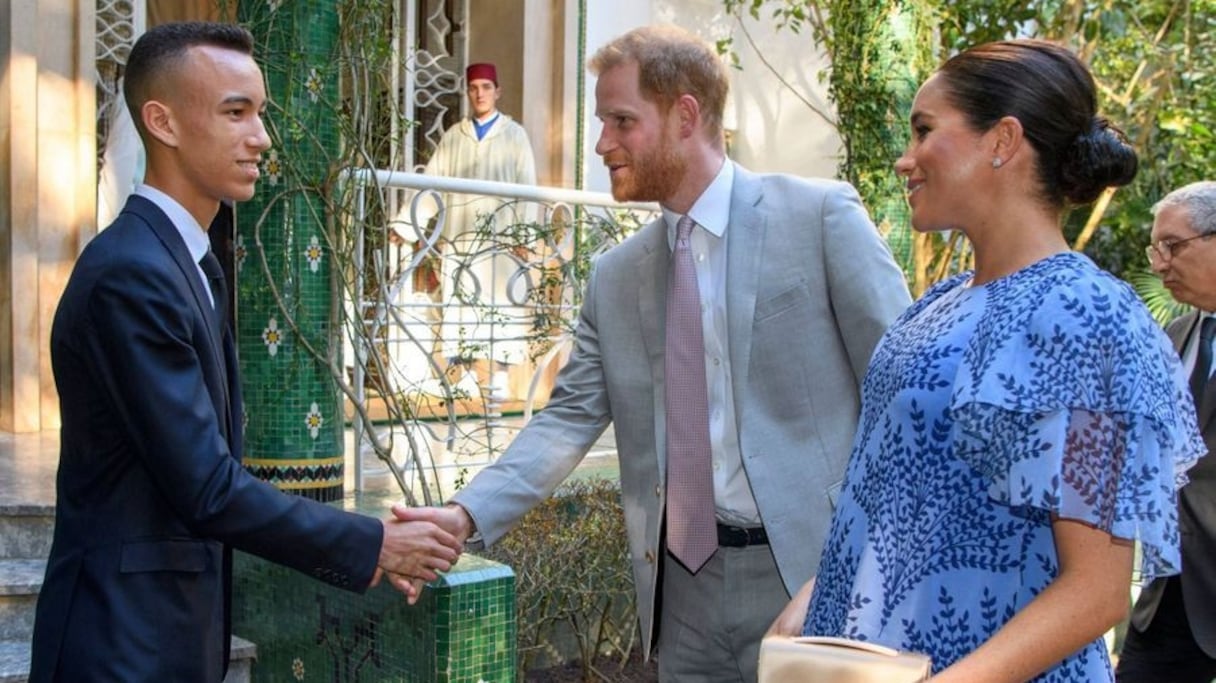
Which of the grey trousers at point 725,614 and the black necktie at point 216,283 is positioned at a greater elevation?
the black necktie at point 216,283

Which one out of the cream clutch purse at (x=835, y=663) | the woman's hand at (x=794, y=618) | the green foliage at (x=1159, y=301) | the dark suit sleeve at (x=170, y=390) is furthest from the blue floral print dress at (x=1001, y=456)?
the green foliage at (x=1159, y=301)

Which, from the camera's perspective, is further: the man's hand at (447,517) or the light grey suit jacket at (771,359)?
the man's hand at (447,517)

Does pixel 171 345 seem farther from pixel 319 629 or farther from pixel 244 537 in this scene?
pixel 319 629

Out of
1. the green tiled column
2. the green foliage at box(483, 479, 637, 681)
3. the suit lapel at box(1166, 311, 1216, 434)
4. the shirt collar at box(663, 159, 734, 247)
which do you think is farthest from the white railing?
the suit lapel at box(1166, 311, 1216, 434)

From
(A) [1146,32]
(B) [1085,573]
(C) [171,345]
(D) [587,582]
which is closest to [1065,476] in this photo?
(B) [1085,573]

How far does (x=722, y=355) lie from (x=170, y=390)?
1239 mm

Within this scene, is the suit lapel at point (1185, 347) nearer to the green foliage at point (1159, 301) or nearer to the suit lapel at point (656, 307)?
the suit lapel at point (656, 307)

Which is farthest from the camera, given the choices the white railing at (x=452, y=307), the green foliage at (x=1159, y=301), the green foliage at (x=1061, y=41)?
the green foliage at (x=1159, y=301)

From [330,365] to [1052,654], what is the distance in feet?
10.9

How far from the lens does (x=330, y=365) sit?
460cm

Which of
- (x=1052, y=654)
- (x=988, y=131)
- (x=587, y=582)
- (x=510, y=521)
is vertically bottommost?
(x=587, y=582)

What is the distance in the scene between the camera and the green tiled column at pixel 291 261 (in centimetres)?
447

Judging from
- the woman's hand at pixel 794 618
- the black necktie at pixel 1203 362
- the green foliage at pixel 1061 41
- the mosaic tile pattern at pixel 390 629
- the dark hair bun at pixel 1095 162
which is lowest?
the mosaic tile pattern at pixel 390 629

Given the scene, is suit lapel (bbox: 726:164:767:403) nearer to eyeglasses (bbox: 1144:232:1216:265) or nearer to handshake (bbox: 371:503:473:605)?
handshake (bbox: 371:503:473:605)
